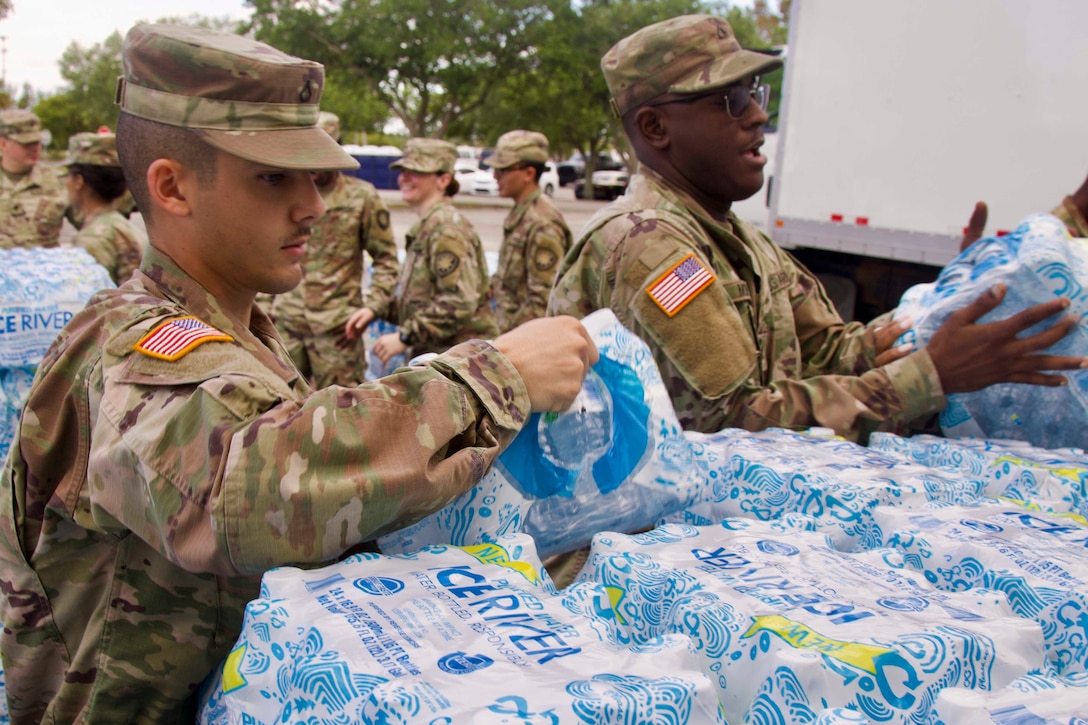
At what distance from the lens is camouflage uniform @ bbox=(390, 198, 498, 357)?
552cm

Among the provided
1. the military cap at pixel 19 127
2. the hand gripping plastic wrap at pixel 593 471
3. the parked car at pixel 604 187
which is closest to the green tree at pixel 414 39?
the parked car at pixel 604 187

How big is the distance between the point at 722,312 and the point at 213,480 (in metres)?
1.33

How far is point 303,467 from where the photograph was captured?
3.71 ft

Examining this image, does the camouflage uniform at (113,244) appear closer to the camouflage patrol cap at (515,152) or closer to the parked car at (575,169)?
the camouflage patrol cap at (515,152)

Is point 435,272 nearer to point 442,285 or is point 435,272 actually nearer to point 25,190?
point 442,285

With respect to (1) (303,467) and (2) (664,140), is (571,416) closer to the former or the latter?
(1) (303,467)

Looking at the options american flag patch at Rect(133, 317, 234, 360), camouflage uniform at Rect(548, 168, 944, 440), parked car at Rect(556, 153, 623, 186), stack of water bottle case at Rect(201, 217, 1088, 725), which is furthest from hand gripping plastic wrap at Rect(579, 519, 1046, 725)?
parked car at Rect(556, 153, 623, 186)

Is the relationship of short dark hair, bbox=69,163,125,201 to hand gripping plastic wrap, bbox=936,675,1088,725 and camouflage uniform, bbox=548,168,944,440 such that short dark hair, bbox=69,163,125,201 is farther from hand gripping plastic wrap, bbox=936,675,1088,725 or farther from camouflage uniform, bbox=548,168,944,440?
hand gripping plastic wrap, bbox=936,675,1088,725

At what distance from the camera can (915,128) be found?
6121 mm

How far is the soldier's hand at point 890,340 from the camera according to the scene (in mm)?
2326

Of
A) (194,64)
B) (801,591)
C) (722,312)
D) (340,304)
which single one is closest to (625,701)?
(801,591)

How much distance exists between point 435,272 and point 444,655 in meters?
4.71

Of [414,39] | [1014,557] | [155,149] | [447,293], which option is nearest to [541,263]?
[447,293]

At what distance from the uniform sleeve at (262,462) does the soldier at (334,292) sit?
14.5 feet
